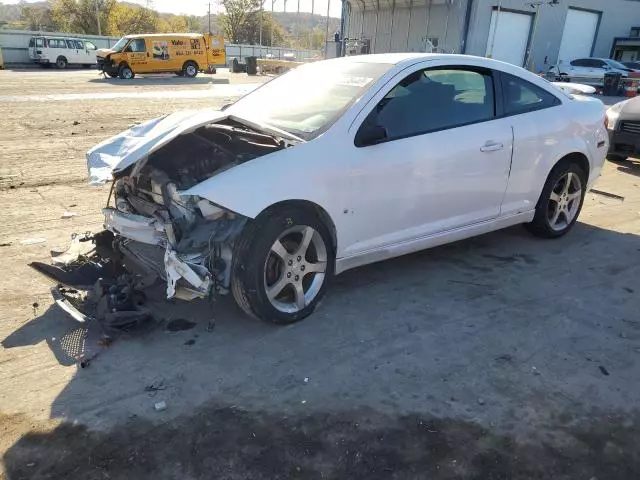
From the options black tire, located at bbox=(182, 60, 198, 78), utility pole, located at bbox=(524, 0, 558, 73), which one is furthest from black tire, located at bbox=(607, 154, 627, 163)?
black tire, located at bbox=(182, 60, 198, 78)

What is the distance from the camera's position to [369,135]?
12.1 ft

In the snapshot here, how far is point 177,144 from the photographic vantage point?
13.0 ft

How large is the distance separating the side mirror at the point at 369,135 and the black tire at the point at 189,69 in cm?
2878

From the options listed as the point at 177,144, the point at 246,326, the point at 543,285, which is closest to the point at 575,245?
the point at 543,285

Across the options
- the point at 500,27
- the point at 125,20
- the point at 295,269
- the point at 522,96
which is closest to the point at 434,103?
the point at 522,96

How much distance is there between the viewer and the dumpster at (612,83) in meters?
26.2

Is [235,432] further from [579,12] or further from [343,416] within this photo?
[579,12]

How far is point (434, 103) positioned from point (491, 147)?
62 cm

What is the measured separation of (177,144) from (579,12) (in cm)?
3784

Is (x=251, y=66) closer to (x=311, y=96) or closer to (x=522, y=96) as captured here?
(x=522, y=96)

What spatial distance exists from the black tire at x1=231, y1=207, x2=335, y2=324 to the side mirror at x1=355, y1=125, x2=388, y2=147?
60 centimetres

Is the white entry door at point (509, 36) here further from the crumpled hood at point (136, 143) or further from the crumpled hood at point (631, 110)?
the crumpled hood at point (136, 143)

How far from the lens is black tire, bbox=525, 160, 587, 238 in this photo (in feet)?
16.8

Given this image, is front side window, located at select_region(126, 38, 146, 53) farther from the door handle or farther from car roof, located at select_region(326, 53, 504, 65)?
the door handle
